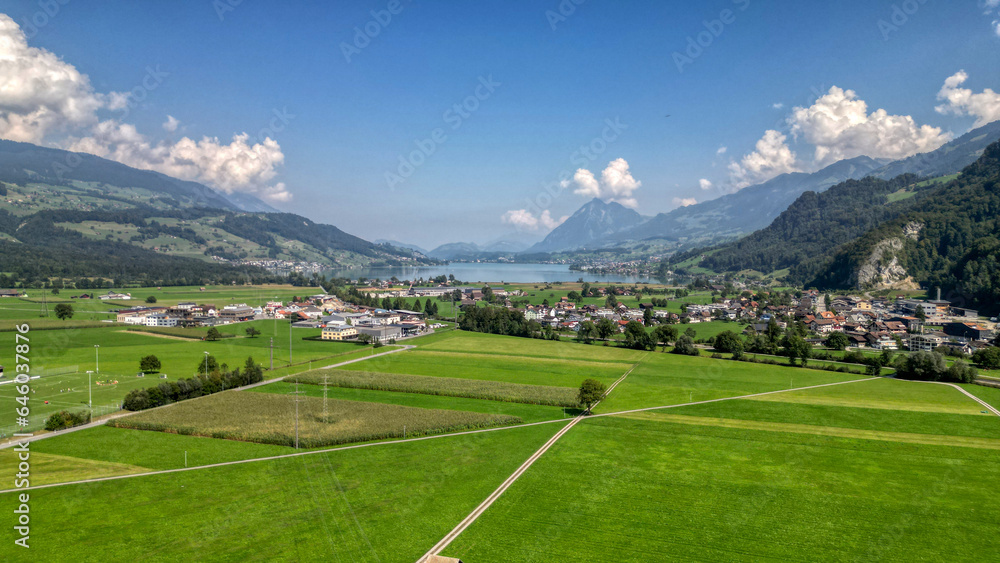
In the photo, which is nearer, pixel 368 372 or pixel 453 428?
pixel 453 428

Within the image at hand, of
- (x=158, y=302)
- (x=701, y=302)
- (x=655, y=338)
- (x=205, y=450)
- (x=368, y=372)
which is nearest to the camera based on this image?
Result: (x=205, y=450)

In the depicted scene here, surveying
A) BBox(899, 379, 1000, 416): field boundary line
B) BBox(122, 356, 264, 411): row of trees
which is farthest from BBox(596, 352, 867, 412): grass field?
BBox(122, 356, 264, 411): row of trees

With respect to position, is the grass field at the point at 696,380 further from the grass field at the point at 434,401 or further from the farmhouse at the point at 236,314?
the farmhouse at the point at 236,314

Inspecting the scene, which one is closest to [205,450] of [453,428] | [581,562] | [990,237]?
[453,428]

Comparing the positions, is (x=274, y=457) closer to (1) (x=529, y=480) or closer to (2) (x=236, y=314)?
(1) (x=529, y=480)

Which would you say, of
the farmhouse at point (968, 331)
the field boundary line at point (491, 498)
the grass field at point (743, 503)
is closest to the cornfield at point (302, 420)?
the field boundary line at point (491, 498)

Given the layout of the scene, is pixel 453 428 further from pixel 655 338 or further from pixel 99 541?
pixel 655 338

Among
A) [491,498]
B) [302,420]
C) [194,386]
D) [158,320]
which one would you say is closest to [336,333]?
[158,320]
